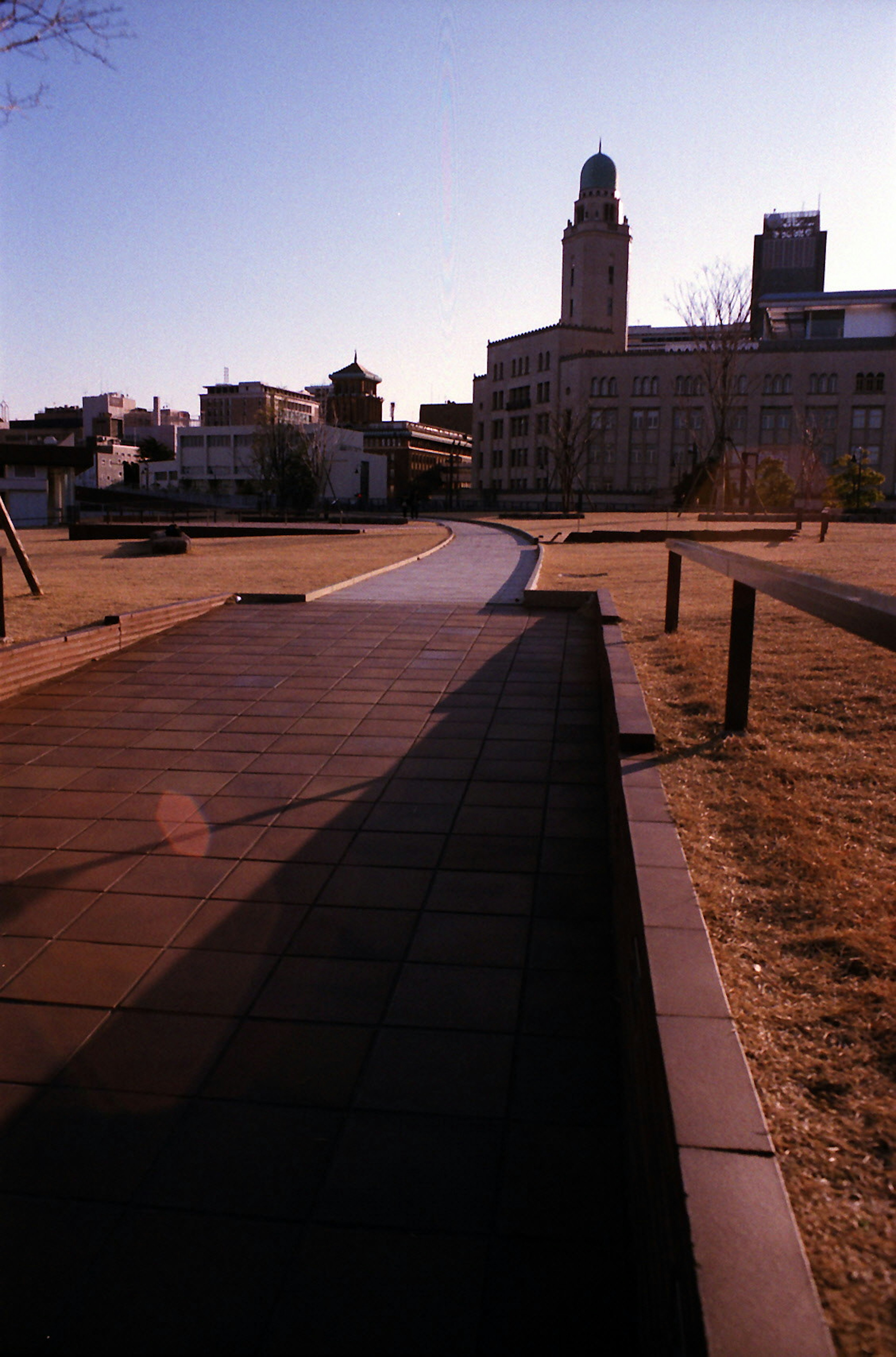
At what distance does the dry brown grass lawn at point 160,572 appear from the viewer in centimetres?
1059

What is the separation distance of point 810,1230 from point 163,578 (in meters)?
14.6

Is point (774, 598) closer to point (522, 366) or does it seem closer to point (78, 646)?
point (78, 646)

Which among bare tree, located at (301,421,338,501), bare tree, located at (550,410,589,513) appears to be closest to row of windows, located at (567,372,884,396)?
bare tree, located at (550,410,589,513)

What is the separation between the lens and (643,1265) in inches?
79.4

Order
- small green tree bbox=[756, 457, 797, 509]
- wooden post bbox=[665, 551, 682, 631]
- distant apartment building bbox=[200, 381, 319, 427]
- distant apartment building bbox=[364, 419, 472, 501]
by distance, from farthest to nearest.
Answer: distant apartment building bbox=[200, 381, 319, 427] → distant apartment building bbox=[364, 419, 472, 501] → small green tree bbox=[756, 457, 797, 509] → wooden post bbox=[665, 551, 682, 631]

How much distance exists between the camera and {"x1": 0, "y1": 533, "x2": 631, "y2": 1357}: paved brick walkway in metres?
2.09

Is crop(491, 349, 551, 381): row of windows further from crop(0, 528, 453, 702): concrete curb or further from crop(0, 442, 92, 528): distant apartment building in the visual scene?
crop(0, 528, 453, 702): concrete curb

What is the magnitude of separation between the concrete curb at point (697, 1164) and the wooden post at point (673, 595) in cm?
608

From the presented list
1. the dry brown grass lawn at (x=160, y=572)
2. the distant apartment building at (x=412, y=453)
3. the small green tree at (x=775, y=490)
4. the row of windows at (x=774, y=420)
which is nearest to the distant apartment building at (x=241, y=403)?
the distant apartment building at (x=412, y=453)

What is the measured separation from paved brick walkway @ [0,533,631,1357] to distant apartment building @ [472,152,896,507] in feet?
202

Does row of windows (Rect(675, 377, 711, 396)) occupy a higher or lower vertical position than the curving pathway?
higher

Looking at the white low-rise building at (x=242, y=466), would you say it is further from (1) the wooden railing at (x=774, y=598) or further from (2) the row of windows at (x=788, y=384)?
(1) the wooden railing at (x=774, y=598)

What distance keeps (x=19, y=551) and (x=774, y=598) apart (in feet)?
29.1

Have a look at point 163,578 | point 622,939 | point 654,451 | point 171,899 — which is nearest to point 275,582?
point 163,578
